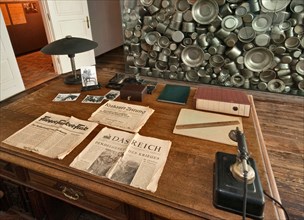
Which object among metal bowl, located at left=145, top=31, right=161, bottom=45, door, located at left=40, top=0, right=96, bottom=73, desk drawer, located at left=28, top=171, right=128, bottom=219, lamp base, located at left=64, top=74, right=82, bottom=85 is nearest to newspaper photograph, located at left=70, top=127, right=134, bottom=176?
desk drawer, located at left=28, top=171, right=128, bottom=219

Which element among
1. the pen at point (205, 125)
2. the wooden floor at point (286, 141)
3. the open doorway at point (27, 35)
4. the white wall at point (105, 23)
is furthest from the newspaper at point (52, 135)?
the white wall at point (105, 23)

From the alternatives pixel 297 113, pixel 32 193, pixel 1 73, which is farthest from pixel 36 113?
pixel 297 113

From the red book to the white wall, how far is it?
3.97 meters

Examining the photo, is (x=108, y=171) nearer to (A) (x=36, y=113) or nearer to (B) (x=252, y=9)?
(A) (x=36, y=113)

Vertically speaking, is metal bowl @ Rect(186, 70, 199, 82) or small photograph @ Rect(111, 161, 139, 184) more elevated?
small photograph @ Rect(111, 161, 139, 184)

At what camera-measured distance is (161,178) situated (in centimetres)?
69

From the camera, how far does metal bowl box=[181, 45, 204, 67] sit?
2.88 meters

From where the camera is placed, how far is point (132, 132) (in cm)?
93

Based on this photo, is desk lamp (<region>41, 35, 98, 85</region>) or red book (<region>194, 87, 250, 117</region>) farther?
desk lamp (<region>41, 35, 98, 85</region>)

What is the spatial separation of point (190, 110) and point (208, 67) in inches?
79.3

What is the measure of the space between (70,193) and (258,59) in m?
2.66

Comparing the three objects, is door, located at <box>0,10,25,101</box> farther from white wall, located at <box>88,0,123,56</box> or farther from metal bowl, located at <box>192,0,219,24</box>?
metal bowl, located at <box>192,0,219,24</box>

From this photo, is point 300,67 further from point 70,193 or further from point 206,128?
point 70,193

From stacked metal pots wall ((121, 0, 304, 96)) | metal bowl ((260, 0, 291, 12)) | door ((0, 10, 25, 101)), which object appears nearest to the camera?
metal bowl ((260, 0, 291, 12))
